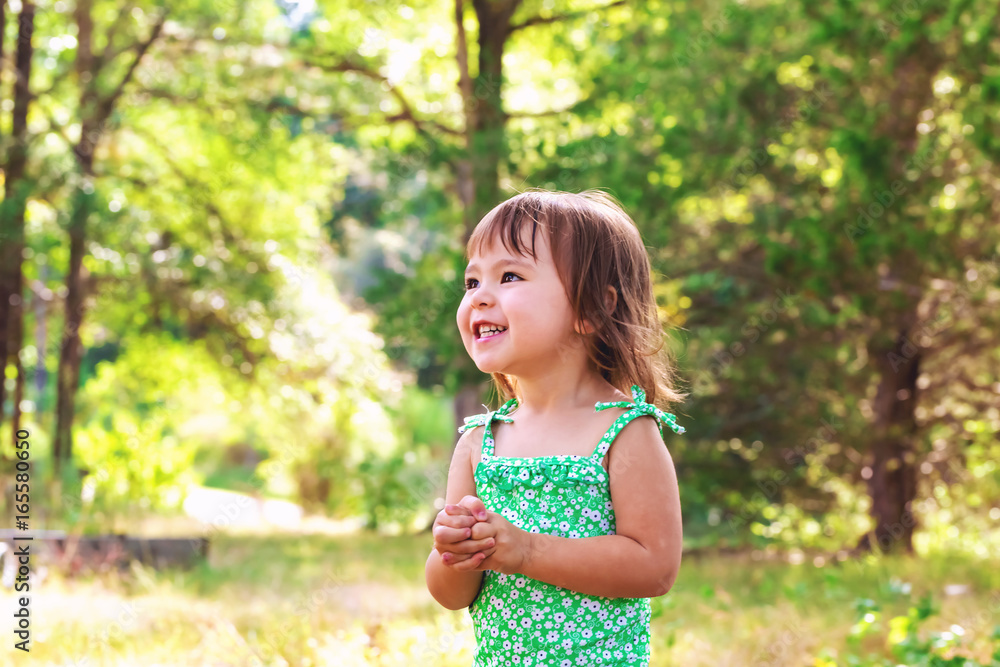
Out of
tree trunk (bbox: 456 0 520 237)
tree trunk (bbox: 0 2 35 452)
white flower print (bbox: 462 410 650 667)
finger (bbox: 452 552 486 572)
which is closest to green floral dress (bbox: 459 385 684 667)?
white flower print (bbox: 462 410 650 667)

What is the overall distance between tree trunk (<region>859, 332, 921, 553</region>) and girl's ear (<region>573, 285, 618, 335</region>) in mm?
6716

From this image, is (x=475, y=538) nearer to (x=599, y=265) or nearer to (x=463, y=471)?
(x=463, y=471)

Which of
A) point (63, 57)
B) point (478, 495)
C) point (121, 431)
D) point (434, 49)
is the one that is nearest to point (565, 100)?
point (434, 49)

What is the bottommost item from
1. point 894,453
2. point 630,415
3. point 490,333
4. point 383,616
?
point 383,616

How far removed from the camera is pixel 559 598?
1674 mm

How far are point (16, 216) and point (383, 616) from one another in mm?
5874

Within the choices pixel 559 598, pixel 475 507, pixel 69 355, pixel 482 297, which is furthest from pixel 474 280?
pixel 69 355

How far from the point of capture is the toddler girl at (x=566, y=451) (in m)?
1.62

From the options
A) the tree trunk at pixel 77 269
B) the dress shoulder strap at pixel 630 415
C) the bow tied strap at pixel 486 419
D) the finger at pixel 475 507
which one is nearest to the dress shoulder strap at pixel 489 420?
the bow tied strap at pixel 486 419

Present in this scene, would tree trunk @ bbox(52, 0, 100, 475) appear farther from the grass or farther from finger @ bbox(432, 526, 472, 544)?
finger @ bbox(432, 526, 472, 544)

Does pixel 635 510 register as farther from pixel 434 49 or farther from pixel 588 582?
pixel 434 49

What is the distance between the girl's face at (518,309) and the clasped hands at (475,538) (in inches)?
12.2

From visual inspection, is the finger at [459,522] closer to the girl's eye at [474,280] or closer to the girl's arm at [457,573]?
A: the girl's arm at [457,573]

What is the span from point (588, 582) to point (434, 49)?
10.7 metres
